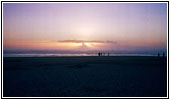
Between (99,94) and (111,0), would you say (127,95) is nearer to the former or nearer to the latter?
(99,94)

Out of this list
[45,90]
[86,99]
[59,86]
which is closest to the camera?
[86,99]

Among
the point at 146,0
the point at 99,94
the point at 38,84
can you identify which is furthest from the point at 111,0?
the point at 38,84

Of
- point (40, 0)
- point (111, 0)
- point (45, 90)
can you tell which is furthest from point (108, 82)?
point (40, 0)

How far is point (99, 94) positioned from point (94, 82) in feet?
6.90

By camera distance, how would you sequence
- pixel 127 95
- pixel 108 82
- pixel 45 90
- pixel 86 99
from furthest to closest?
pixel 108 82
pixel 45 90
pixel 127 95
pixel 86 99

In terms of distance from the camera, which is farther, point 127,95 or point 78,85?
point 78,85

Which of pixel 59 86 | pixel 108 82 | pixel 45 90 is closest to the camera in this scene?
pixel 45 90

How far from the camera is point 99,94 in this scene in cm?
795

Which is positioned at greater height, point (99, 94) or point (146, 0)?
point (146, 0)

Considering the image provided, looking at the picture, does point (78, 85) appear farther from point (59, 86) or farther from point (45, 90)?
point (45, 90)

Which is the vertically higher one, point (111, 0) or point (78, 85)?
point (111, 0)

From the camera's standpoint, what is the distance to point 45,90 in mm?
8570

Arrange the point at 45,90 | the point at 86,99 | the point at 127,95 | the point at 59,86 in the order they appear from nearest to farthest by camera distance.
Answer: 1. the point at 86,99
2. the point at 127,95
3. the point at 45,90
4. the point at 59,86

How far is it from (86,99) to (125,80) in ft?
13.4
